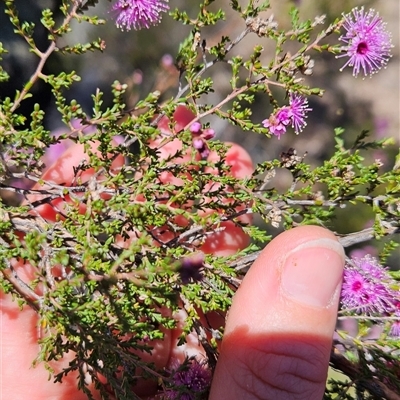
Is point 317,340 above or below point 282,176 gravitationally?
below

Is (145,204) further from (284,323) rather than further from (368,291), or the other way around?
(368,291)

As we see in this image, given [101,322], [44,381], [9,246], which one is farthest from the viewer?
[44,381]

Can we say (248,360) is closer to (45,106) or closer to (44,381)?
(44,381)

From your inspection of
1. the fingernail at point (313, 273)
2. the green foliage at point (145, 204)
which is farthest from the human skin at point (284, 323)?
the green foliage at point (145, 204)

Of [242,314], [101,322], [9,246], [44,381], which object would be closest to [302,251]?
[242,314]

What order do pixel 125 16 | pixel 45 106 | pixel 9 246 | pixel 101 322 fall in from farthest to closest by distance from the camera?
1. pixel 45 106
2. pixel 125 16
3. pixel 9 246
4. pixel 101 322

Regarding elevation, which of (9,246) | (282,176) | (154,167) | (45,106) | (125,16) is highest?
(282,176)

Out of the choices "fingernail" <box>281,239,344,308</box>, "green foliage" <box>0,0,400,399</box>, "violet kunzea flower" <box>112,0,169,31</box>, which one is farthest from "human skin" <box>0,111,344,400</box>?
"violet kunzea flower" <box>112,0,169,31</box>
